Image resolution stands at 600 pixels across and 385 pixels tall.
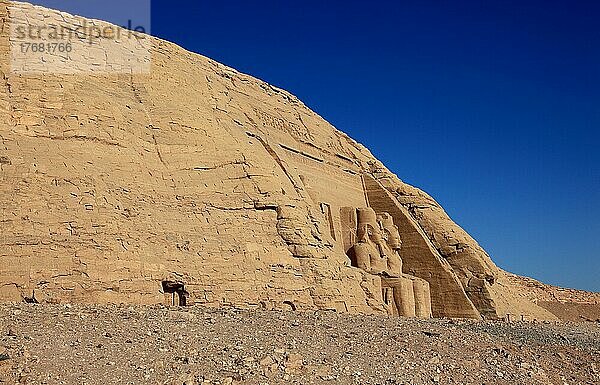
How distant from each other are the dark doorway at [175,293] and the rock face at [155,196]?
0.10 feet

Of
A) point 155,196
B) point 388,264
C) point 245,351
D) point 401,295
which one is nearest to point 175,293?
point 155,196

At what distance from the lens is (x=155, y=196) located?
47.5 feet

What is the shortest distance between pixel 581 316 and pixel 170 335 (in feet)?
99.1

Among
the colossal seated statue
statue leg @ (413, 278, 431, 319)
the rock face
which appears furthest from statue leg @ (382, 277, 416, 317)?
the rock face

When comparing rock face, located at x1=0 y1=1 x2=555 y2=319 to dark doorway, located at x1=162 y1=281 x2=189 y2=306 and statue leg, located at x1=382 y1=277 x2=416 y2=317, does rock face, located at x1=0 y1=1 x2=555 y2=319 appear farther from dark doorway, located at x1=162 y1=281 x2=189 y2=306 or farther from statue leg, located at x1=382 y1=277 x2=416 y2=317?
statue leg, located at x1=382 y1=277 x2=416 y2=317

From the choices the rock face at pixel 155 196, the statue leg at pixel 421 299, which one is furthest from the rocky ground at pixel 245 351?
the statue leg at pixel 421 299

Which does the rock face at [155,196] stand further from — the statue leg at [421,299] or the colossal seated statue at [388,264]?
the statue leg at [421,299]

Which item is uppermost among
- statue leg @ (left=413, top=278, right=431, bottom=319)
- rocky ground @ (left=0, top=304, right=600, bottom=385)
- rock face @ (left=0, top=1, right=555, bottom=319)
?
rock face @ (left=0, top=1, right=555, bottom=319)

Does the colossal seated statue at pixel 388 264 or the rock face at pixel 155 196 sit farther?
the colossal seated statue at pixel 388 264

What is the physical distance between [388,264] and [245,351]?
14004 millimetres

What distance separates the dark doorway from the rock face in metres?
0.03

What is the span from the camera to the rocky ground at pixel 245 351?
8.35 m

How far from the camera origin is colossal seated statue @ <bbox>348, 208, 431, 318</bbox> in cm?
2075

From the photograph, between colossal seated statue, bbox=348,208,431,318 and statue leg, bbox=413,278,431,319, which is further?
statue leg, bbox=413,278,431,319
